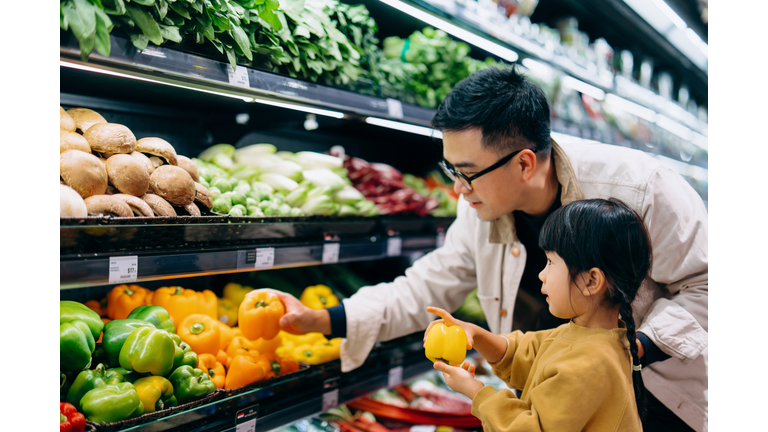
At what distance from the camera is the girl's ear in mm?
1154

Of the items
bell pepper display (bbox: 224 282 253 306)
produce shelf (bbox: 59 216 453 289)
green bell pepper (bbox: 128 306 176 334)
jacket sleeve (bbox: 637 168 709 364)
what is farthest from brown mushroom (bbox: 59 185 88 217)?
jacket sleeve (bbox: 637 168 709 364)

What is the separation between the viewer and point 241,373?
61.5 inches

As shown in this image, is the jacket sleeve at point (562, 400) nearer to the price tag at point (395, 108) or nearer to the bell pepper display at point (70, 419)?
the bell pepper display at point (70, 419)

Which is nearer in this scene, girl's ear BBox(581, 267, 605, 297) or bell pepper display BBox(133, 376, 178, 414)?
girl's ear BBox(581, 267, 605, 297)

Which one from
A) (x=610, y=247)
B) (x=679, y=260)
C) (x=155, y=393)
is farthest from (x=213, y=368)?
(x=679, y=260)

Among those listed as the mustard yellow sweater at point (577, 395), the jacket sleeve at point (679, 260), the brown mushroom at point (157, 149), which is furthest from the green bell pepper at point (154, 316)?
the jacket sleeve at point (679, 260)

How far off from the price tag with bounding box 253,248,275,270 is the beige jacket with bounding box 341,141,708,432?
0.35 metres

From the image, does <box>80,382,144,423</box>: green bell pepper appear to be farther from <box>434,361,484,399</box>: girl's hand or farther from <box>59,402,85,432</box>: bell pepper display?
<box>434,361,484,399</box>: girl's hand

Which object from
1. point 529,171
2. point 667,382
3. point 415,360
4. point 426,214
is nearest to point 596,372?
point 529,171

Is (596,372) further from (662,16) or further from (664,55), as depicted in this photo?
(664,55)

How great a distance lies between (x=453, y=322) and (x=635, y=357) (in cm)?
46

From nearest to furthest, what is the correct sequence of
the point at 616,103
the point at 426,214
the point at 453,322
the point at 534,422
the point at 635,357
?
the point at 534,422 < the point at 635,357 < the point at 453,322 < the point at 426,214 < the point at 616,103

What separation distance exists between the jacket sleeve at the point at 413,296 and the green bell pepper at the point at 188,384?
56cm

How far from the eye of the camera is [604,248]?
3.81ft
